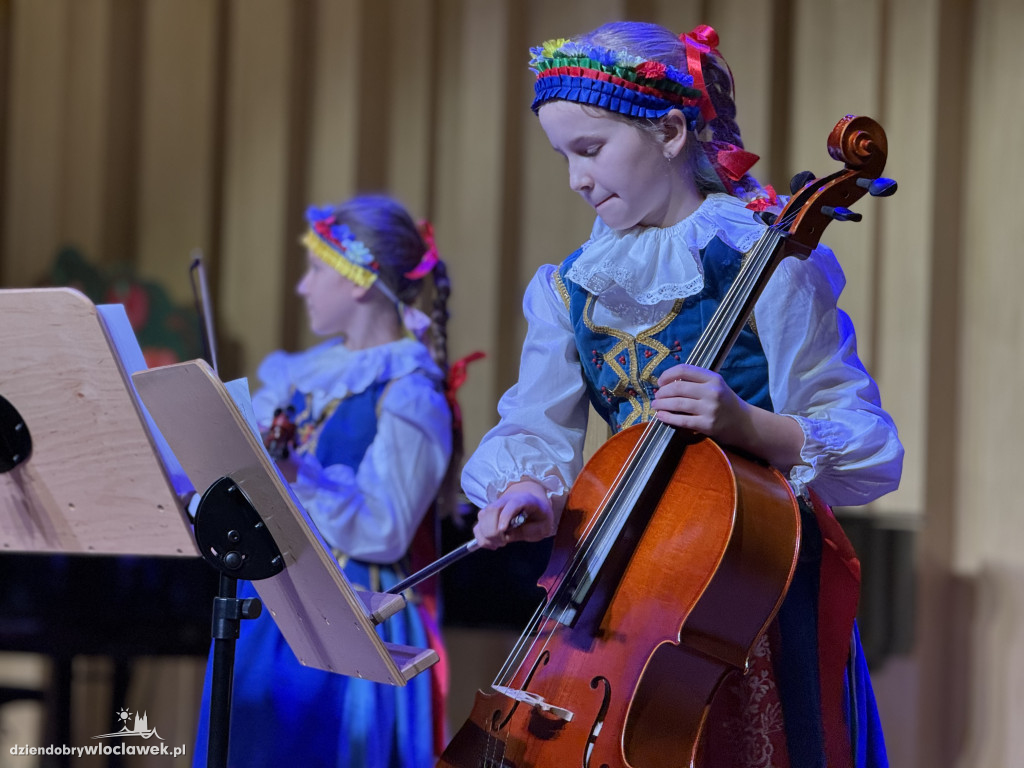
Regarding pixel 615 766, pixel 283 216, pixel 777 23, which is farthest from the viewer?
pixel 283 216

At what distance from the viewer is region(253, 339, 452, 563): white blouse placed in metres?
2.29

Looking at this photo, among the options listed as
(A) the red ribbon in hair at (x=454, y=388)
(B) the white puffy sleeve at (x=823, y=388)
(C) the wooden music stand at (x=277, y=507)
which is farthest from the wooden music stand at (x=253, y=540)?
(A) the red ribbon in hair at (x=454, y=388)

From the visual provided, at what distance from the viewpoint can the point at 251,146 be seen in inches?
161

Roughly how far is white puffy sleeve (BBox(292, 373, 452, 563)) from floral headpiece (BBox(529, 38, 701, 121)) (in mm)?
1126

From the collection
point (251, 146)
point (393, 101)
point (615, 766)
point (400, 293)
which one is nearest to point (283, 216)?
point (251, 146)

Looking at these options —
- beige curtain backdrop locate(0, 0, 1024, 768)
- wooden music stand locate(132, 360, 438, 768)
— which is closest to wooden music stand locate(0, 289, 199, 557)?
wooden music stand locate(132, 360, 438, 768)

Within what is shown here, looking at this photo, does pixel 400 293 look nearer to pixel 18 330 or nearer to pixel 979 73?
pixel 18 330

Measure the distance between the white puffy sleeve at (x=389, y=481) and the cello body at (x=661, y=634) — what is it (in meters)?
1.11

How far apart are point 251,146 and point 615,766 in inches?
134

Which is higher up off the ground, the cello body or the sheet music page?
the sheet music page

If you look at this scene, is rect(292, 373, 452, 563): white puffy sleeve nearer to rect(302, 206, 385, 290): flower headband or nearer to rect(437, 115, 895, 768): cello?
rect(302, 206, 385, 290): flower headband

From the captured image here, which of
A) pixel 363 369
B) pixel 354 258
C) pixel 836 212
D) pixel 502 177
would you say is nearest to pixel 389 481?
pixel 363 369

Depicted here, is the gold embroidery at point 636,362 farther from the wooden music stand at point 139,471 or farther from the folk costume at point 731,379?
the wooden music stand at point 139,471

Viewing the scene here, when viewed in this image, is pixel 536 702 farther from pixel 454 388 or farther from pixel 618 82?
pixel 454 388
